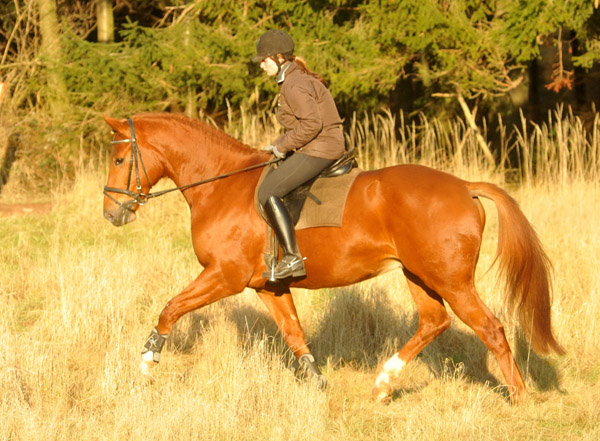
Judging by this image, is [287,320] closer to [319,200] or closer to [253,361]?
[253,361]

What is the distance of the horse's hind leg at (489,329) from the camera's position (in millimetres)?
5406

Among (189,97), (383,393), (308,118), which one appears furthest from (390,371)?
(189,97)

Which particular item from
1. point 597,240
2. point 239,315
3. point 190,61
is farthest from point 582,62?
point 239,315

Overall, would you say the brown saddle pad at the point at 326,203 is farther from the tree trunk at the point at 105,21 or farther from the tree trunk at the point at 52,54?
the tree trunk at the point at 105,21

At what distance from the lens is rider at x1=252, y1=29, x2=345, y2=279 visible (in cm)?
556

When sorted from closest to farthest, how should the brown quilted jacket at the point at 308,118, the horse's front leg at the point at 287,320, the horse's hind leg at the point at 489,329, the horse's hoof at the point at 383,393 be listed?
the horse's hind leg at the point at 489,329 < the brown quilted jacket at the point at 308,118 < the horse's hoof at the point at 383,393 < the horse's front leg at the point at 287,320

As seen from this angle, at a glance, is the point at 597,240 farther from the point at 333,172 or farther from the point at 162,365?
the point at 162,365

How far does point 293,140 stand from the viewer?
561 cm

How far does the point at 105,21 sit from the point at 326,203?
503 inches

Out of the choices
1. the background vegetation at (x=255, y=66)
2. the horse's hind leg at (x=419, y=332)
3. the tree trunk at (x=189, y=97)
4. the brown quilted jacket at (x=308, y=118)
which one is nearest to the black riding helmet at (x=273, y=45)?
the brown quilted jacket at (x=308, y=118)

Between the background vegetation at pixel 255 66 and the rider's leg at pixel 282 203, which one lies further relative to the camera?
the background vegetation at pixel 255 66

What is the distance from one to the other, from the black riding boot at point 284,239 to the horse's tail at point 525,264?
1.36 m

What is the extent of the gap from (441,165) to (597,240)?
390 centimetres

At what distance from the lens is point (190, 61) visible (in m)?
14.1
